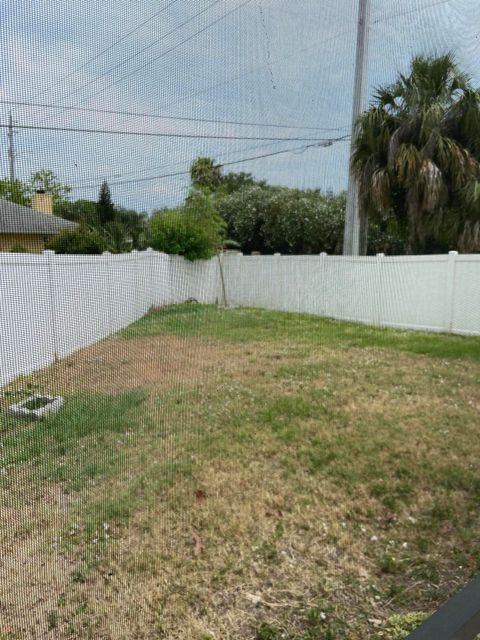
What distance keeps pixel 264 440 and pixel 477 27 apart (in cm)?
183

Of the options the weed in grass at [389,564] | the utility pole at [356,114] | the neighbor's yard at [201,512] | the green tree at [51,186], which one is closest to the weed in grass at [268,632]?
the neighbor's yard at [201,512]

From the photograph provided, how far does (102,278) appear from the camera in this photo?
0.98 meters

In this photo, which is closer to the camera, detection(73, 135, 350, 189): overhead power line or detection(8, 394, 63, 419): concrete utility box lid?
detection(73, 135, 350, 189): overhead power line

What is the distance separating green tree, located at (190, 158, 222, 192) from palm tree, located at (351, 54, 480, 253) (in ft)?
4.14

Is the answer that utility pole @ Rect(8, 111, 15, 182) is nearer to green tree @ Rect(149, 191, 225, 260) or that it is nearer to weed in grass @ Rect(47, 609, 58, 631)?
green tree @ Rect(149, 191, 225, 260)

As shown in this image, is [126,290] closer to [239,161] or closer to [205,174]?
[205,174]

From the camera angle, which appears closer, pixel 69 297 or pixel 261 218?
pixel 69 297

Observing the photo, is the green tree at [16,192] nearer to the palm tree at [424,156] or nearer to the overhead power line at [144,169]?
the overhead power line at [144,169]

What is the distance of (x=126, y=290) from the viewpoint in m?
1.05

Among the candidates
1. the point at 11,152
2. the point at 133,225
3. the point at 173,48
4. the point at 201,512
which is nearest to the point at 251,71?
the point at 173,48

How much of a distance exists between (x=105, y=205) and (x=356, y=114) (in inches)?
55.8

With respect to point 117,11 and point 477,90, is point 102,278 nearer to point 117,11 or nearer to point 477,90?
point 117,11

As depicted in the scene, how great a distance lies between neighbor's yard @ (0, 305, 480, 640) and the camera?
1105 mm

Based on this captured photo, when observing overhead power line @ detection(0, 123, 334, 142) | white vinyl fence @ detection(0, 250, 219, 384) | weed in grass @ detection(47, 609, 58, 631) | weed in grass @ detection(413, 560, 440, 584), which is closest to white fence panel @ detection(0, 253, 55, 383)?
white vinyl fence @ detection(0, 250, 219, 384)
